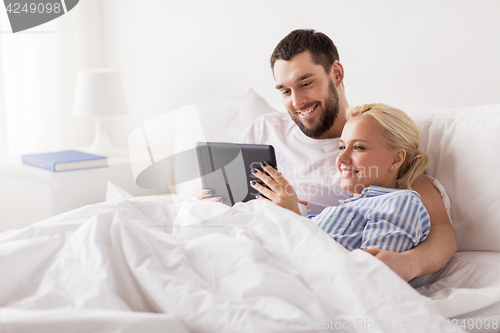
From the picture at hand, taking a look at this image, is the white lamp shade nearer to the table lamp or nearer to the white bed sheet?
the table lamp

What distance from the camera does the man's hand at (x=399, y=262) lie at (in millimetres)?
918

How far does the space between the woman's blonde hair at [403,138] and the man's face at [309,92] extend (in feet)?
0.78

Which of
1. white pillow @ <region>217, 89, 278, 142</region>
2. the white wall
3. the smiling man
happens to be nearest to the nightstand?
white pillow @ <region>217, 89, 278, 142</region>

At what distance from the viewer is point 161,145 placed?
1.48 metres

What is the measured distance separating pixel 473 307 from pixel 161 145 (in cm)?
102

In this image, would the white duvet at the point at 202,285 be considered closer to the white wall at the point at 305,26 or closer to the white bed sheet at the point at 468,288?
the white bed sheet at the point at 468,288

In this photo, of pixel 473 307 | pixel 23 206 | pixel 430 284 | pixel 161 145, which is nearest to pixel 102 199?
pixel 23 206

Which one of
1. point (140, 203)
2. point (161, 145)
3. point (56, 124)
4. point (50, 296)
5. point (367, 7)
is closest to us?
point (50, 296)

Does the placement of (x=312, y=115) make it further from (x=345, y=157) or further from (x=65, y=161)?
(x=65, y=161)

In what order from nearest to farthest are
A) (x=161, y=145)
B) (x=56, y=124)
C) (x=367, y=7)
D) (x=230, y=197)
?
(x=230, y=197) < (x=161, y=145) < (x=367, y=7) < (x=56, y=124)

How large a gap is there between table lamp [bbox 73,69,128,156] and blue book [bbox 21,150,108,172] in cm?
31

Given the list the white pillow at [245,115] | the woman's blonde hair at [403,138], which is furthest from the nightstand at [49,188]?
the woman's blonde hair at [403,138]

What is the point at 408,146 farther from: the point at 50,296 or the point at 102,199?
the point at 102,199

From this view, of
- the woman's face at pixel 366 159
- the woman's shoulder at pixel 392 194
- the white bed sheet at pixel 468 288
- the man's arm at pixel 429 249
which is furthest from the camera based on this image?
the woman's face at pixel 366 159
